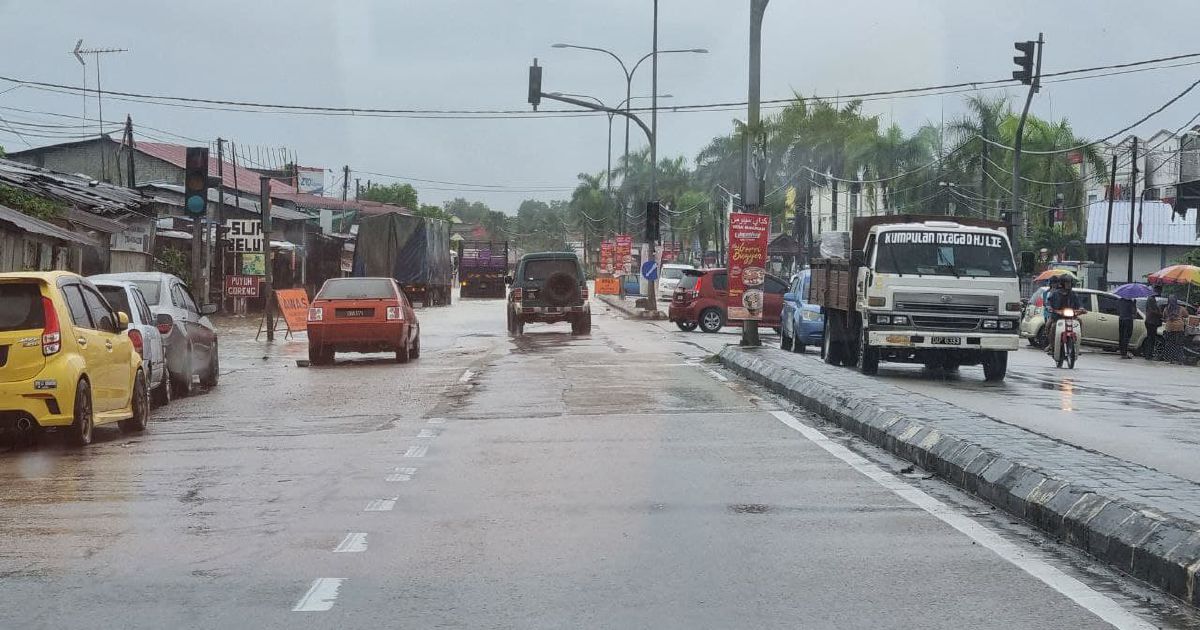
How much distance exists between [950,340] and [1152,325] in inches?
532

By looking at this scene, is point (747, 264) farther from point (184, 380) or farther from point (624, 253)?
point (624, 253)

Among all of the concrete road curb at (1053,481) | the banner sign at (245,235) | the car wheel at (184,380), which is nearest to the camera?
the concrete road curb at (1053,481)

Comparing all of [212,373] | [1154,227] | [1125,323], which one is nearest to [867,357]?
[212,373]

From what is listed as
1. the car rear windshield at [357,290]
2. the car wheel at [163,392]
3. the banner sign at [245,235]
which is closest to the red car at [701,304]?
the banner sign at [245,235]

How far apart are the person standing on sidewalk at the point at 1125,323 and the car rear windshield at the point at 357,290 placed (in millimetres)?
17379

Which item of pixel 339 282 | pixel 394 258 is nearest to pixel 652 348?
pixel 339 282

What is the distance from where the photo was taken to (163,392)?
1769 centimetres

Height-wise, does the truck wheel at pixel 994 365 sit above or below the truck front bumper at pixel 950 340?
below

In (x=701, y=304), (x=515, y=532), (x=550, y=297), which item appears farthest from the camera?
(x=701, y=304)

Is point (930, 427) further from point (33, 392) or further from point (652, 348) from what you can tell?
point (652, 348)

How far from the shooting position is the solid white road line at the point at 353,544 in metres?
7.72

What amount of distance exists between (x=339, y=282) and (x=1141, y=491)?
18834mm

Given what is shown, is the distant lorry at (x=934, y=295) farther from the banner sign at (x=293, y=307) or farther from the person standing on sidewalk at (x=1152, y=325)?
the banner sign at (x=293, y=307)

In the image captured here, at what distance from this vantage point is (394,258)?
57.9m
